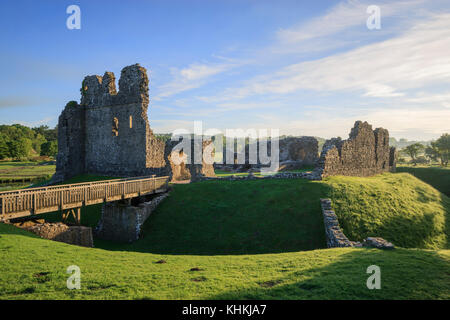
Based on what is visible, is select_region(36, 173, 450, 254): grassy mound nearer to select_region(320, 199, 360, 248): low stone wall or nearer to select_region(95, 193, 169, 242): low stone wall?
select_region(320, 199, 360, 248): low stone wall

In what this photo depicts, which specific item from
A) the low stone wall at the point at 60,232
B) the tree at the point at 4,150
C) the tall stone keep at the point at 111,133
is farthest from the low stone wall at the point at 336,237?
the tree at the point at 4,150

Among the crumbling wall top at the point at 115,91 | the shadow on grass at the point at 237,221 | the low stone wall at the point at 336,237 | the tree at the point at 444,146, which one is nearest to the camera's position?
the low stone wall at the point at 336,237

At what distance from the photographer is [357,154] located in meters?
33.3

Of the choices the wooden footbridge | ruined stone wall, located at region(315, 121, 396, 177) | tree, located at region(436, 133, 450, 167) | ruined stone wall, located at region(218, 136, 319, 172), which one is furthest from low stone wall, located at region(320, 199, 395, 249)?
tree, located at region(436, 133, 450, 167)

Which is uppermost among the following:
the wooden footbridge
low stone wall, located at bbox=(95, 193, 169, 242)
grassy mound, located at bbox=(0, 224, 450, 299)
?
the wooden footbridge

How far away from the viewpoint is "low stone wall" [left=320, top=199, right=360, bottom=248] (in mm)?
15384

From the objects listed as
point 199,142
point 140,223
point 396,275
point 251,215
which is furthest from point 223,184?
point 396,275

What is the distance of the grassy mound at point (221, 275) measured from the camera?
7.76 metres

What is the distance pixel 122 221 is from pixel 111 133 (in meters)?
15.3

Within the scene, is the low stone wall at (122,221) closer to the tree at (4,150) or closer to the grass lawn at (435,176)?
the grass lawn at (435,176)

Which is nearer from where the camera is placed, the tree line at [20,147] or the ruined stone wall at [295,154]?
the ruined stone wall at [295,154]

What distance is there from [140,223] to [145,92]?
50.1 ft

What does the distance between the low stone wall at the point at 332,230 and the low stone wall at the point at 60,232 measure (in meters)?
14.7

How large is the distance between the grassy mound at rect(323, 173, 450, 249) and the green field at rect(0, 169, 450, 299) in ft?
0.31
